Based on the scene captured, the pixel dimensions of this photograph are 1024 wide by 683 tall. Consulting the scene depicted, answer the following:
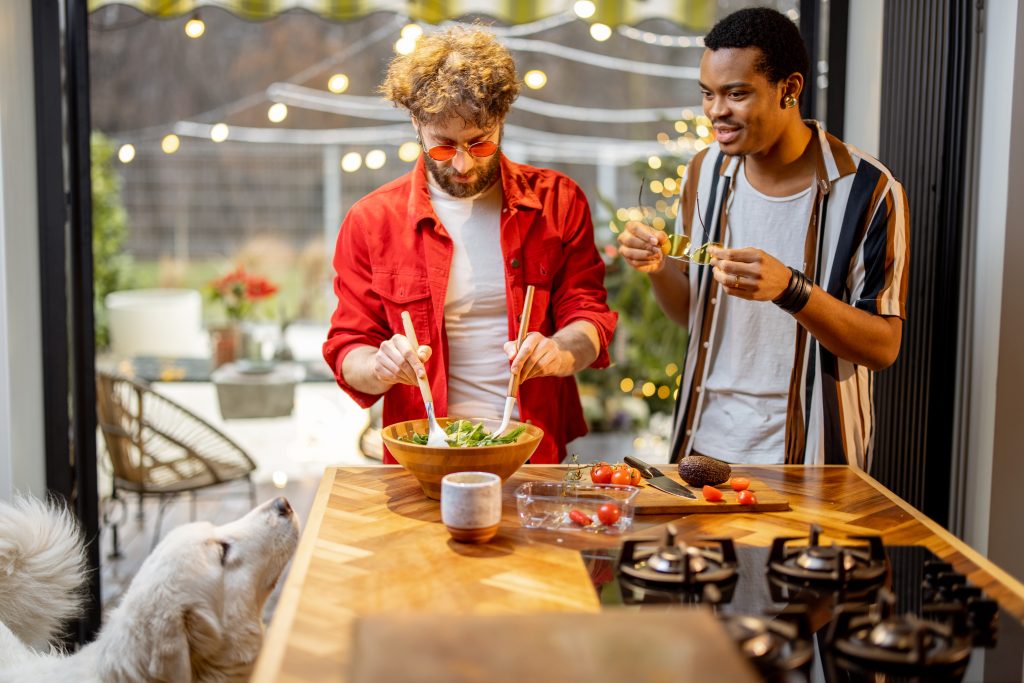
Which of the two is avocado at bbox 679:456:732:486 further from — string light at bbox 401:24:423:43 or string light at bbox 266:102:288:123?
string light at bbox 266:102:288:123

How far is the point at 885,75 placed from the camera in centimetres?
285

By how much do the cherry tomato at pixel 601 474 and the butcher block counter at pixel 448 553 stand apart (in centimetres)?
15

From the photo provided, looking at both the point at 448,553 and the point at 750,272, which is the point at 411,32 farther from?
the point at 448,553

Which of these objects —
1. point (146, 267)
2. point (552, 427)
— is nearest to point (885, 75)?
point (552, 427)

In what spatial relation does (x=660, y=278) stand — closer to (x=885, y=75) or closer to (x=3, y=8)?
(x=885, y=75)

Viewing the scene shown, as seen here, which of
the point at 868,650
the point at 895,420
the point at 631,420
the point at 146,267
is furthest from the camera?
the point at 146,267

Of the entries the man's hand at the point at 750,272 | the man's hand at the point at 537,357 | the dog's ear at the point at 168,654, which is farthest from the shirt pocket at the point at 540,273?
the dog's ear at the point at 168,654

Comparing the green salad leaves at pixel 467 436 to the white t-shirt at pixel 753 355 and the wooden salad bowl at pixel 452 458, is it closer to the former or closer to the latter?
the wooden salad bowl at pixel 452 458

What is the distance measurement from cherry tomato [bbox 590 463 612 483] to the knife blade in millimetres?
85

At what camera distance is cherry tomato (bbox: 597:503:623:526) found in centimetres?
171

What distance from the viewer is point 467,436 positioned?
1869mm

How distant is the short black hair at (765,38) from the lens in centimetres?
217

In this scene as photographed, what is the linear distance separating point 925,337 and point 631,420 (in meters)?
2.11

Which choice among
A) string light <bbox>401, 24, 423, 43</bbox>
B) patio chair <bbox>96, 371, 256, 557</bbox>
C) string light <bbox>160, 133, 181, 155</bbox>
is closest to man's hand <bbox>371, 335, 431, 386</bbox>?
string light <bbox>401, 24, 423, 43</bbox>
